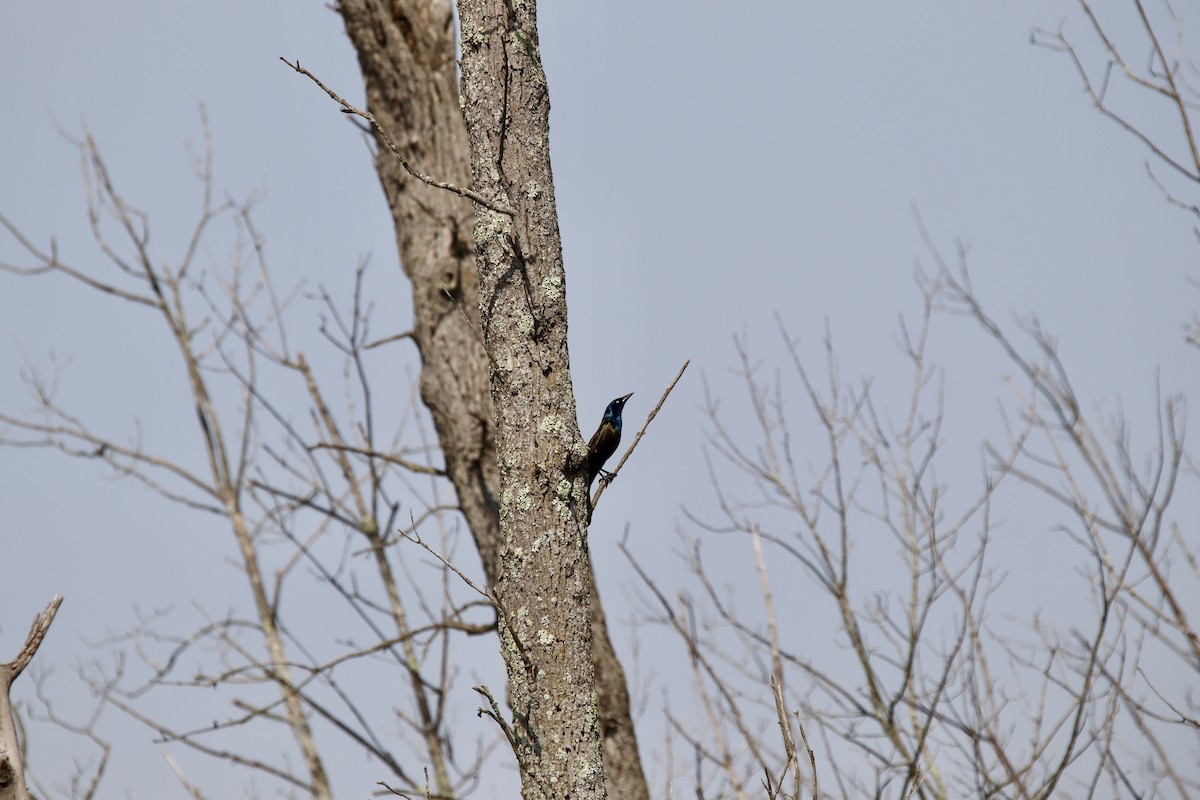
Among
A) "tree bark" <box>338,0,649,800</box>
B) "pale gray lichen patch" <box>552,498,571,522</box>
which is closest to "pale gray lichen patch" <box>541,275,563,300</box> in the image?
"pale gray lichen patch" <box>552,498,571,522</box>

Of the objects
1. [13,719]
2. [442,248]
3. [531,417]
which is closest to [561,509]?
[531,417]

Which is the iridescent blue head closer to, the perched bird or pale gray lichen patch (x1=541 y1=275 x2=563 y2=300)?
the perched bird

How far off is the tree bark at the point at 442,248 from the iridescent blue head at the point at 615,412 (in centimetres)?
188

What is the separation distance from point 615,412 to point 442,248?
2509mm

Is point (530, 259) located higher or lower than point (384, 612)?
lower

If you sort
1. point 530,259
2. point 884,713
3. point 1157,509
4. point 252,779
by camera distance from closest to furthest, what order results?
point 530,259 → point 1157,509 → point 884,713 → point 252,779

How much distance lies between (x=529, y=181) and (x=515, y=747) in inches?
58.7

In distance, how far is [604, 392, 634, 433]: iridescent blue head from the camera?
2994 mm

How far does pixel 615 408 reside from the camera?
121 inches

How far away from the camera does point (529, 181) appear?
2.75 m

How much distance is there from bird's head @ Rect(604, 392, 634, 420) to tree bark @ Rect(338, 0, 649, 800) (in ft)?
6.13

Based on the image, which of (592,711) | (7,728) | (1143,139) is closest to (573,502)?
(592,711)

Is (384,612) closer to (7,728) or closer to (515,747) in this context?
(7,728)

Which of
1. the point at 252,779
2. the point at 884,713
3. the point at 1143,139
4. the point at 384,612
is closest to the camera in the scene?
the point at 1143,139
